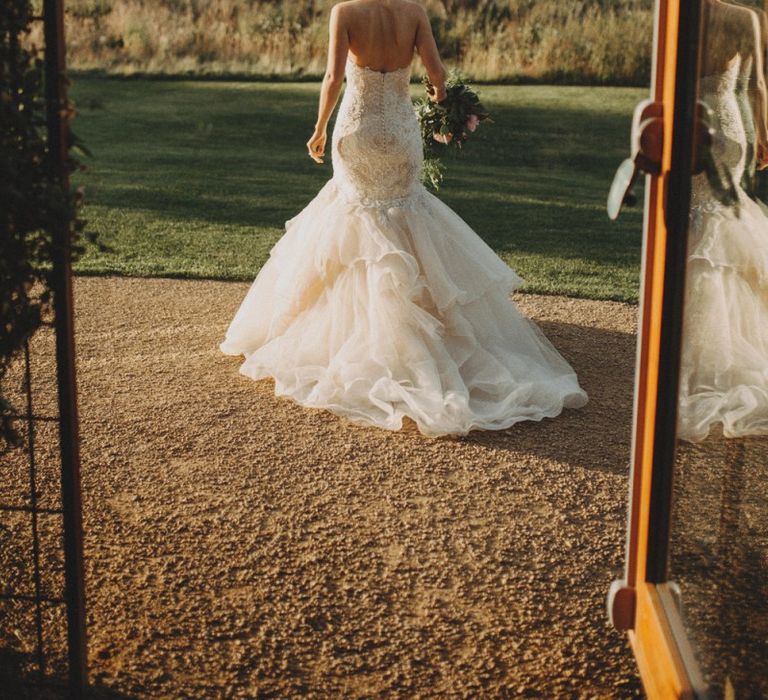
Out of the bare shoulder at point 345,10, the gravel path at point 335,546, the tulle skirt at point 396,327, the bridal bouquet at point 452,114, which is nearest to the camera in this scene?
the gravel path at point 335,546

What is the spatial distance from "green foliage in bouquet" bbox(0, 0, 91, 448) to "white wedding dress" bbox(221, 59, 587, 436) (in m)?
2.76

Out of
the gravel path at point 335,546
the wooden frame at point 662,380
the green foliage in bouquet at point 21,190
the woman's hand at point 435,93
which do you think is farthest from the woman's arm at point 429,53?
the green foliage in bouquet at point 21,190

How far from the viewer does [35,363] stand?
6176 mm

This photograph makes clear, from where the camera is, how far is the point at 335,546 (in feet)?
13.1

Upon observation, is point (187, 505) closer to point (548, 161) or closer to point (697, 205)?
point (697, 205)

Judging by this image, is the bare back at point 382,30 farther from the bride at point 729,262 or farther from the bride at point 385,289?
the bride at point 729,262

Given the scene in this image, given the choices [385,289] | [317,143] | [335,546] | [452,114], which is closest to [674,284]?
[335,546]

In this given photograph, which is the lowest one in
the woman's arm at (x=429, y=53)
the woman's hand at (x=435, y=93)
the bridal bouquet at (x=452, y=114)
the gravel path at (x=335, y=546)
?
the gravel path at (x=335, y=546)

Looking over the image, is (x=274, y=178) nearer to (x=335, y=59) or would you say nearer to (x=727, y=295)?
(x=335, y=59)

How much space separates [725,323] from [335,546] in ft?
5.38

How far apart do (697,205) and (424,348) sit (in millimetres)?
2847

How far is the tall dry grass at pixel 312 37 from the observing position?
62.4ft

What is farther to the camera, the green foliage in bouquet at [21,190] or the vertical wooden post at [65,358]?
the vertical wooden post at [65,358]

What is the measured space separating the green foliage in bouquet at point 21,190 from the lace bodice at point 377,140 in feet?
11.1
